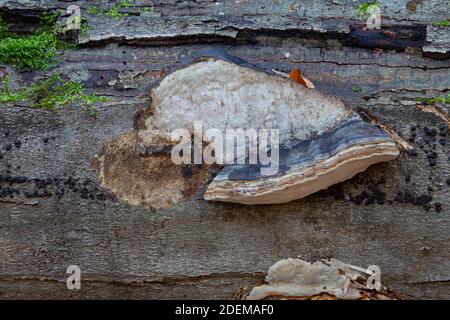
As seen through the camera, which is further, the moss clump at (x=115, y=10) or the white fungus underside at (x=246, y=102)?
the moss clump at (x=115, y=10)

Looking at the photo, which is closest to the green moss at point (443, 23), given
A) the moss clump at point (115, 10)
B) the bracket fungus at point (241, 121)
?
the bracket fungus at point (241, 121)

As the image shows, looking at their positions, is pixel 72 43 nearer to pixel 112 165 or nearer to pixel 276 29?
pixel 112 165

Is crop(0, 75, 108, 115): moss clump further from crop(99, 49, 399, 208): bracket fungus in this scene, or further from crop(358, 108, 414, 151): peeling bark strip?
crop(358, 108, 414, 151): peeling bark strip

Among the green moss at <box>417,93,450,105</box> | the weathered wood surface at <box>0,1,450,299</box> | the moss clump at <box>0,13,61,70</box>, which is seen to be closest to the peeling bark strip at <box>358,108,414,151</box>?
the weathered wood surface at <box>0,1,450,299</box>

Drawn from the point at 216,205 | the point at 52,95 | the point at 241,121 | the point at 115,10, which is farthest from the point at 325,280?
the point at 115,10

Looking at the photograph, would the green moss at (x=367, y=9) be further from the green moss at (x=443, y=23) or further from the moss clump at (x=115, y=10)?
the moss clump at (x=115, y=10)
